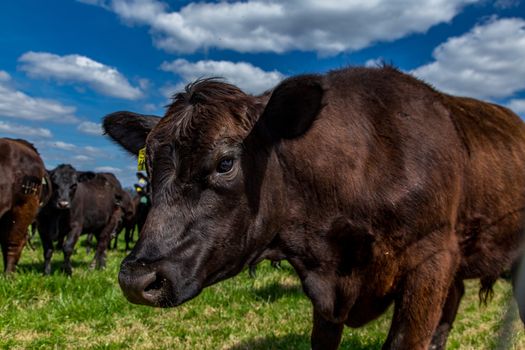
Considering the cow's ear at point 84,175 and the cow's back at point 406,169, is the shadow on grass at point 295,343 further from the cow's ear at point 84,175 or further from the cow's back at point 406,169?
the cow's ear at point 84,175

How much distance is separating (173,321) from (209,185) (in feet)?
11.7

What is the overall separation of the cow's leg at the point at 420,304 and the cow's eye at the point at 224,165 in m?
1.32

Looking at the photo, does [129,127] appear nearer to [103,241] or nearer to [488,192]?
[488,192]

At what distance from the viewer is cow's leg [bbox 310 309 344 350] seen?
3951mm

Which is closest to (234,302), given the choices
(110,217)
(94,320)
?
(94,320)

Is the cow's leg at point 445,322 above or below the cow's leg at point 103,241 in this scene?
above

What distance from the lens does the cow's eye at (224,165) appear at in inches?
108

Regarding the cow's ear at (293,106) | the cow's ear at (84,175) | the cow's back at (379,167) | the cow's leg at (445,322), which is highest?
the cow's ear at (293,106)

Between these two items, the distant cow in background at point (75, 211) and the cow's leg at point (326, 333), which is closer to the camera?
the cow's leg at point (326, 333)

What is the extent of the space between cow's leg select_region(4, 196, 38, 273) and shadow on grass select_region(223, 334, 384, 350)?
5.20 metres

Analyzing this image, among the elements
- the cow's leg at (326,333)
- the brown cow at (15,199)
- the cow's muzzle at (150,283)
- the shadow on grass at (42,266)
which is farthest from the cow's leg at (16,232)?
the cow's muzzle at (150,283)

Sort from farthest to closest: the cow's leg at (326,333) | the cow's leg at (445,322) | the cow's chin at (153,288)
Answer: the cow's leg at (445,322), the cow's leg at (326,333), the cow's chin at (153,288)

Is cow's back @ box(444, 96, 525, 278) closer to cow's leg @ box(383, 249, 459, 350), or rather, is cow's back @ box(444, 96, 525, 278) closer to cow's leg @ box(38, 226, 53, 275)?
cow's leg @ box(383, 249, 459, 350)

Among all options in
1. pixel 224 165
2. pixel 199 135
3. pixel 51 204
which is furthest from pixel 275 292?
pixel 51 204
